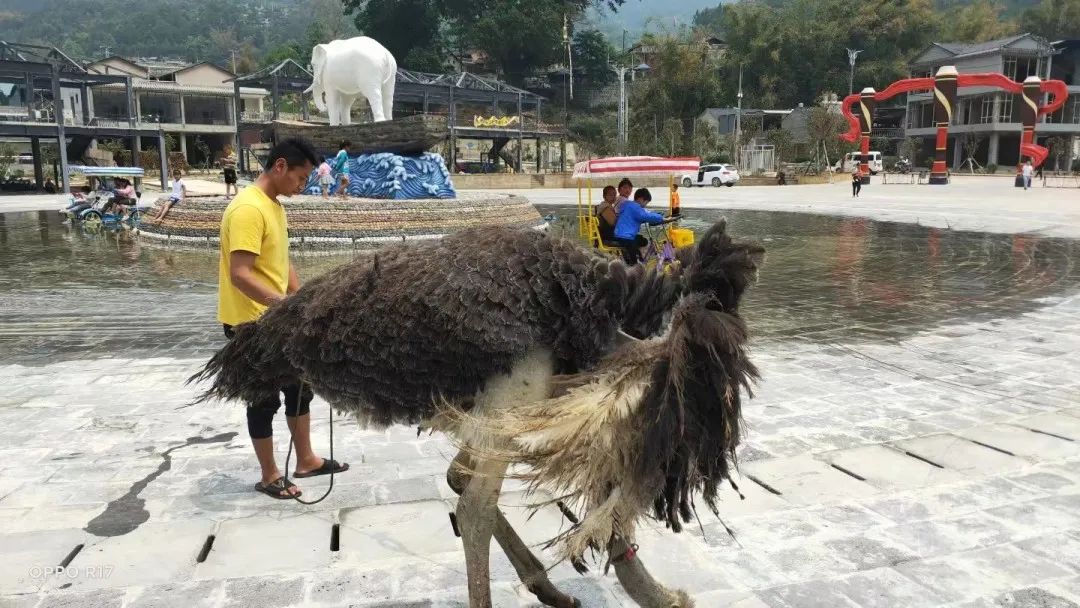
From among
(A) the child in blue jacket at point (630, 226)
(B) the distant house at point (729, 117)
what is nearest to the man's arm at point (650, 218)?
(A) the child in blue jacket at point (630, 226)

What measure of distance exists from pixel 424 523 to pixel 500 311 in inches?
66.8

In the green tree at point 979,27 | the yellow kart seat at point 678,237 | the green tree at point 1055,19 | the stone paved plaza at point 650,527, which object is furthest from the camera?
the green tree at point 979,27

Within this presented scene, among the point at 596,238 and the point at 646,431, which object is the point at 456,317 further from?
the point at 596,238

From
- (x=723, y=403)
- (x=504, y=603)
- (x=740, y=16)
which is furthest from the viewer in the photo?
(x=740, y=16)

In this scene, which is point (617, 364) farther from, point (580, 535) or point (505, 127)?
point (505, 127)

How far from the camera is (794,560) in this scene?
3.20m

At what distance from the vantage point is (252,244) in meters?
3.46

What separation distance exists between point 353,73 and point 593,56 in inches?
1871

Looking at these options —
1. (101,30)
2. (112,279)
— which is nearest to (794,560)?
(112,279)

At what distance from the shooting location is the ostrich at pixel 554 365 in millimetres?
1935

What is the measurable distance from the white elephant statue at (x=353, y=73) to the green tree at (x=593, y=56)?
46483 mm

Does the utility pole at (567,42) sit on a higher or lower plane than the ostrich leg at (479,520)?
higher

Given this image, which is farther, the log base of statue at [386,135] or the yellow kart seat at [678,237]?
the log base of statue at [386,135]

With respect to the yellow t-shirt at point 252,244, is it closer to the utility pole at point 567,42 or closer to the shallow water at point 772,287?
the shallow water at point 772,287
